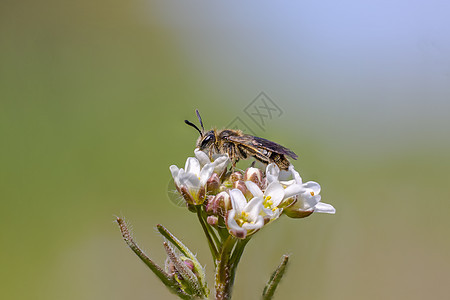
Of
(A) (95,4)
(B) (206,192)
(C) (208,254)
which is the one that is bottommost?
(C) (208,254)

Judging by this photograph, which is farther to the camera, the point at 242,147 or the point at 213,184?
the point at 242,147

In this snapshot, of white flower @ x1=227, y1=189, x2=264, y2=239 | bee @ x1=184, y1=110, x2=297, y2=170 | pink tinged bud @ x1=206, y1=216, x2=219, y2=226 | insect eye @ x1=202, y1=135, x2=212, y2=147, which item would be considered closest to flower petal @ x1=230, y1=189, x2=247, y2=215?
white flower @ x1=227, y1=189, x2=264, y2=239

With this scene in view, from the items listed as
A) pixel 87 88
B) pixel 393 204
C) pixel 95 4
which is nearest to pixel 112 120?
pixel 87 88

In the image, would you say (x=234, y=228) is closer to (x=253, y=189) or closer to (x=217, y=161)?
(x=253, y=189)

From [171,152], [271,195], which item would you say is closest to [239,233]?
[271,195]

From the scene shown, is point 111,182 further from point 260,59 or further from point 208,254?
point 260,59

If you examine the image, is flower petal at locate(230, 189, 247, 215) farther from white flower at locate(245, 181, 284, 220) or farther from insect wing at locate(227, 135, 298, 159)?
insect wing at locate(227, 135, 298, 159)

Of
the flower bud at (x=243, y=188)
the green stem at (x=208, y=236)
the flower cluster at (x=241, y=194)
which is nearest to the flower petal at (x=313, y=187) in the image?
the flower cluster at (x=241, y=194)
